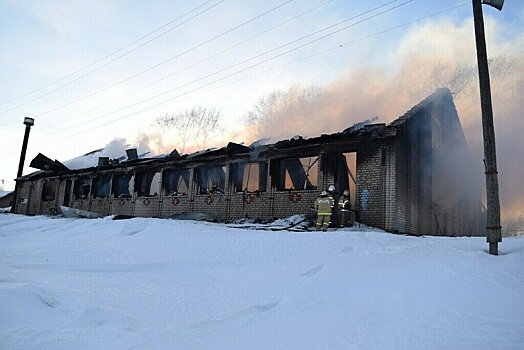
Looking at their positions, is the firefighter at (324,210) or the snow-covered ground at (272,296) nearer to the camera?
the snow-covered ground at (272,296)

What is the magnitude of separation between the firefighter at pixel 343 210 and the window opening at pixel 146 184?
10.8m

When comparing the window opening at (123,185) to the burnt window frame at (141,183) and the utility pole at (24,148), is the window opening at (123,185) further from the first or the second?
the utility pole at (24,148)

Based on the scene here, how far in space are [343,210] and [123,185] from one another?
552 inches

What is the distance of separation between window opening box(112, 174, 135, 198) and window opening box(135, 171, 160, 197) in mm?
872

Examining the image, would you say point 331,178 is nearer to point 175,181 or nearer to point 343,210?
point 343,210

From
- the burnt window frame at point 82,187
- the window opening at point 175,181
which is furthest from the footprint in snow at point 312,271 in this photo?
the burnt window frame at point 82,187

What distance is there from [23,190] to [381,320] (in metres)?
31.6

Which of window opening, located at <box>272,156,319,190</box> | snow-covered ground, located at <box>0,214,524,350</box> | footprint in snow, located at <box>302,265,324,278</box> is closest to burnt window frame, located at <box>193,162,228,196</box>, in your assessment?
window opening, located at <box>272,156,319,190</box>

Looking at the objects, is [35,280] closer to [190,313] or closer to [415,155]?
[190,313]

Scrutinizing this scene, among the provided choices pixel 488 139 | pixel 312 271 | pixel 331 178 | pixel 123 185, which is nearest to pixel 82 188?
pixel 123 185

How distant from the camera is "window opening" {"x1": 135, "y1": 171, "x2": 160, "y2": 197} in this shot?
2028cm

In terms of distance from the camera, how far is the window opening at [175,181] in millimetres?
18766

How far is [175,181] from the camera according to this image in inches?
752

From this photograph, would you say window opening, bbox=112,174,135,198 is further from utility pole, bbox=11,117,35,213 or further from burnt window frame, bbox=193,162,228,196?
utility pole, bbox=11,117,35,213
